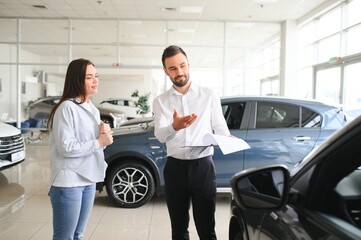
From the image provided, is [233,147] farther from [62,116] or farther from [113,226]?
[113,226]

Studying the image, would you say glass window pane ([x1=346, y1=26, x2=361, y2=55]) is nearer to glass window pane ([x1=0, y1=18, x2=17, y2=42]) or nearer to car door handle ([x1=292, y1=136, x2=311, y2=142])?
car door handle ([x1=292, y1=136, x2=311, y2=142])

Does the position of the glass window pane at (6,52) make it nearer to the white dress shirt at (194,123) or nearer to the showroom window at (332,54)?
the showroom window at (332,54)

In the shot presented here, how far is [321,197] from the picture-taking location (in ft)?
3.43

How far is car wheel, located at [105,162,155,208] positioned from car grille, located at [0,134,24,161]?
6.10 ft

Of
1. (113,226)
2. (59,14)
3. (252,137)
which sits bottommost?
(113,226)

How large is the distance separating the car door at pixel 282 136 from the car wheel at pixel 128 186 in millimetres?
1252

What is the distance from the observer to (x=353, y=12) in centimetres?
802

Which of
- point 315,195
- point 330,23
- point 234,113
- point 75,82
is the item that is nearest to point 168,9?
point 330,23

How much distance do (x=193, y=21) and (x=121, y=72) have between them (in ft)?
24.7

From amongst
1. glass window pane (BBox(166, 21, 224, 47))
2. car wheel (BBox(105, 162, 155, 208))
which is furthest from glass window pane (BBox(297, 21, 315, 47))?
car wheel (BBox(105, 162, 155, 208))

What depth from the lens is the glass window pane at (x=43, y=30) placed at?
10.9 metres

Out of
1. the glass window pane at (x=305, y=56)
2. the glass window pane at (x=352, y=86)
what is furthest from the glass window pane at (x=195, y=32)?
the glass window pane at (x=352, y=86)

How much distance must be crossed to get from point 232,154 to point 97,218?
5.64 ft

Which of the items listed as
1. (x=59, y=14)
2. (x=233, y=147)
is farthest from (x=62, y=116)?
(x=59, y=14)
